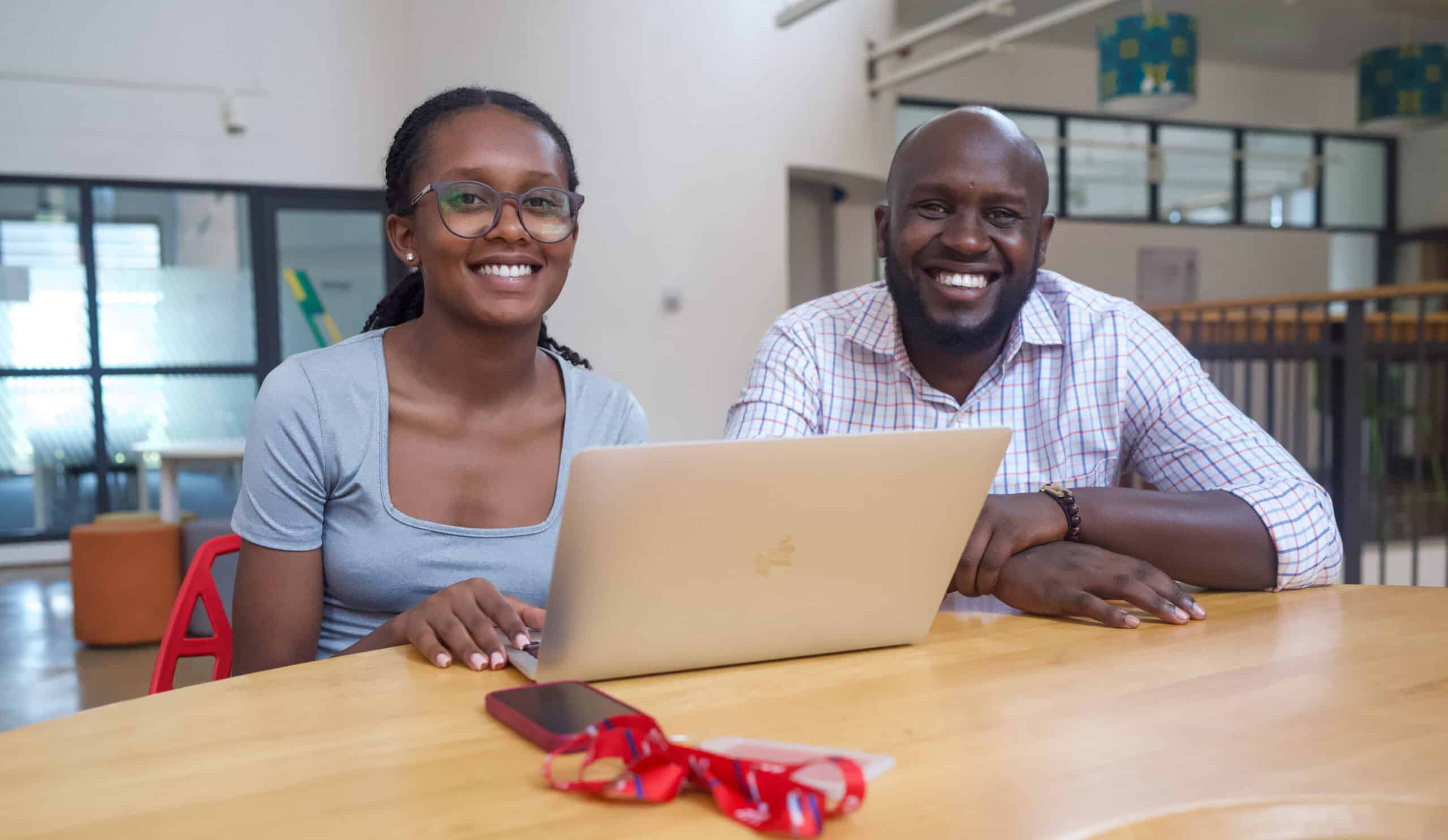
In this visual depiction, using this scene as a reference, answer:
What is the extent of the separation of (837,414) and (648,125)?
586 cm

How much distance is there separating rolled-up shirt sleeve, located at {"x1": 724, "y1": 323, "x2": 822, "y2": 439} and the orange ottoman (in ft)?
10.7

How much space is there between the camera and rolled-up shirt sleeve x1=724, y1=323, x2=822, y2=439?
165 cm

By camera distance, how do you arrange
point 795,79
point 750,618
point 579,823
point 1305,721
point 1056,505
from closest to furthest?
1. point 579,823
2. point 1305,721
3. point 750,618
4. point 1056,505
5. point 795,79

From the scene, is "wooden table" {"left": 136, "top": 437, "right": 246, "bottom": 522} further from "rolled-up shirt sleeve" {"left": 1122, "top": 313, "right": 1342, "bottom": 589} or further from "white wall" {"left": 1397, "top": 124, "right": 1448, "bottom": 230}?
"white wall" {"left": 1397, "top": 124, "right": 1448, "bottom": 230}

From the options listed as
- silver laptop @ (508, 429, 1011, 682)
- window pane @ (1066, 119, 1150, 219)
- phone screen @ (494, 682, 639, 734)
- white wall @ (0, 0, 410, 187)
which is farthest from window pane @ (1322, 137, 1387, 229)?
phone screen @ (494, 682, 639, 734)

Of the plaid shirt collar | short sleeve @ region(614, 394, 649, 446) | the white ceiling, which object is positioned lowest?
short sleeve @ region(614, 394, 649, 446)

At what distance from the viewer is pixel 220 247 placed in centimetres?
663

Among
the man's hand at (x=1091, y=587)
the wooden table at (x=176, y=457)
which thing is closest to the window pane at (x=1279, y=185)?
the wooden table at (x=176, y=457)

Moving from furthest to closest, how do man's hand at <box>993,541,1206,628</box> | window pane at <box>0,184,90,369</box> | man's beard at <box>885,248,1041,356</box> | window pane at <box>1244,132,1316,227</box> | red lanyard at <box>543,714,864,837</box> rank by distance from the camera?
window pane at <box>1244,132,1316,227</box>, window pane at <box>0,184,90,369</box>, man's beard at <box>885,248,1041,356</box>, man's hand at <box>993,541,1206,628</box>, red lanyard at <box>543,714,864,837</box>

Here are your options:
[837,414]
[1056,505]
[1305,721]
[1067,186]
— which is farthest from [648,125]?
[1305,721]

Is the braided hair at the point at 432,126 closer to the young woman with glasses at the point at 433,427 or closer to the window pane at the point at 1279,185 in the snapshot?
the young woman with glasses at the point at 433,427

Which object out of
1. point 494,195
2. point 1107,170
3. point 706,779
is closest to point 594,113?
point 1107,170

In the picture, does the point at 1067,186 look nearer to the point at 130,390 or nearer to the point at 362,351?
the point at 130,390

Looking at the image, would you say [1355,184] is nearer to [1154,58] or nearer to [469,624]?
[1154,58]
